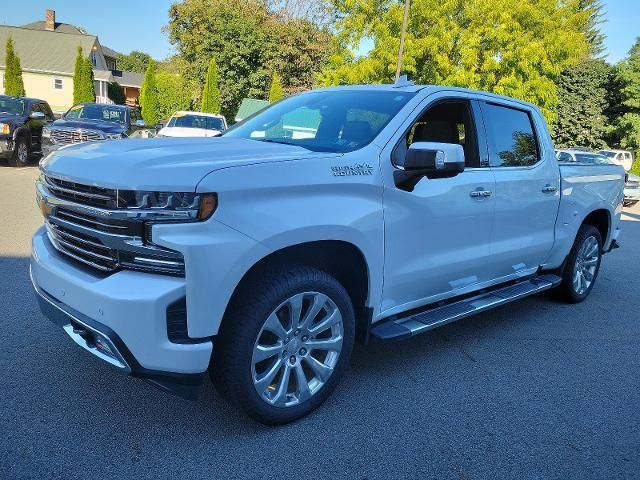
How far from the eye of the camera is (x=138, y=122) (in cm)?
1522

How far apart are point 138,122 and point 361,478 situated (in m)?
14.4

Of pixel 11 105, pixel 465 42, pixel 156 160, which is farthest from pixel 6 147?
pixel 465 42

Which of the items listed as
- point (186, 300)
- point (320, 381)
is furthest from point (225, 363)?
point (320, 381)

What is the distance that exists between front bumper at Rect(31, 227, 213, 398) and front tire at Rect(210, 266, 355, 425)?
22 centimetres

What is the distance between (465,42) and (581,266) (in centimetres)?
1650

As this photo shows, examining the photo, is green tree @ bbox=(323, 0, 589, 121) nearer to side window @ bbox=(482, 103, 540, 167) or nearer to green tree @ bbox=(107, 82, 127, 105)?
side window @ bbox=(482, 103, 540, 167)

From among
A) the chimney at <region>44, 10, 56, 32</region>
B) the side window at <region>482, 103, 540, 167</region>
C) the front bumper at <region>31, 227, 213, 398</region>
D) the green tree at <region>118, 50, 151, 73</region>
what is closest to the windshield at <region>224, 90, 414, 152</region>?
the side window at <region>482, 103, 540, 167</region>

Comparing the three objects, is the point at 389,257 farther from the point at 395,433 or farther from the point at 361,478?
the point at 361,478

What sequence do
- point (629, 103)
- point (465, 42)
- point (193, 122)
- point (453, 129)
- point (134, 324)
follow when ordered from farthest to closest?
point (629, 103) → point (465, 42) → point (193, 122) → point (453, 129) → point (134, 324)

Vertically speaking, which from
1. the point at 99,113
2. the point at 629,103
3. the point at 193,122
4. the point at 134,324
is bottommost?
the point at 134,324

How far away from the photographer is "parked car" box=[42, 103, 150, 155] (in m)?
13.3

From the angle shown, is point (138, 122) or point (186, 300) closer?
point (186, 300)

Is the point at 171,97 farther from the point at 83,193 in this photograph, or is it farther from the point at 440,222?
the point at 83,193

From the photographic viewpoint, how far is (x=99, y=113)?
49.6 feet
